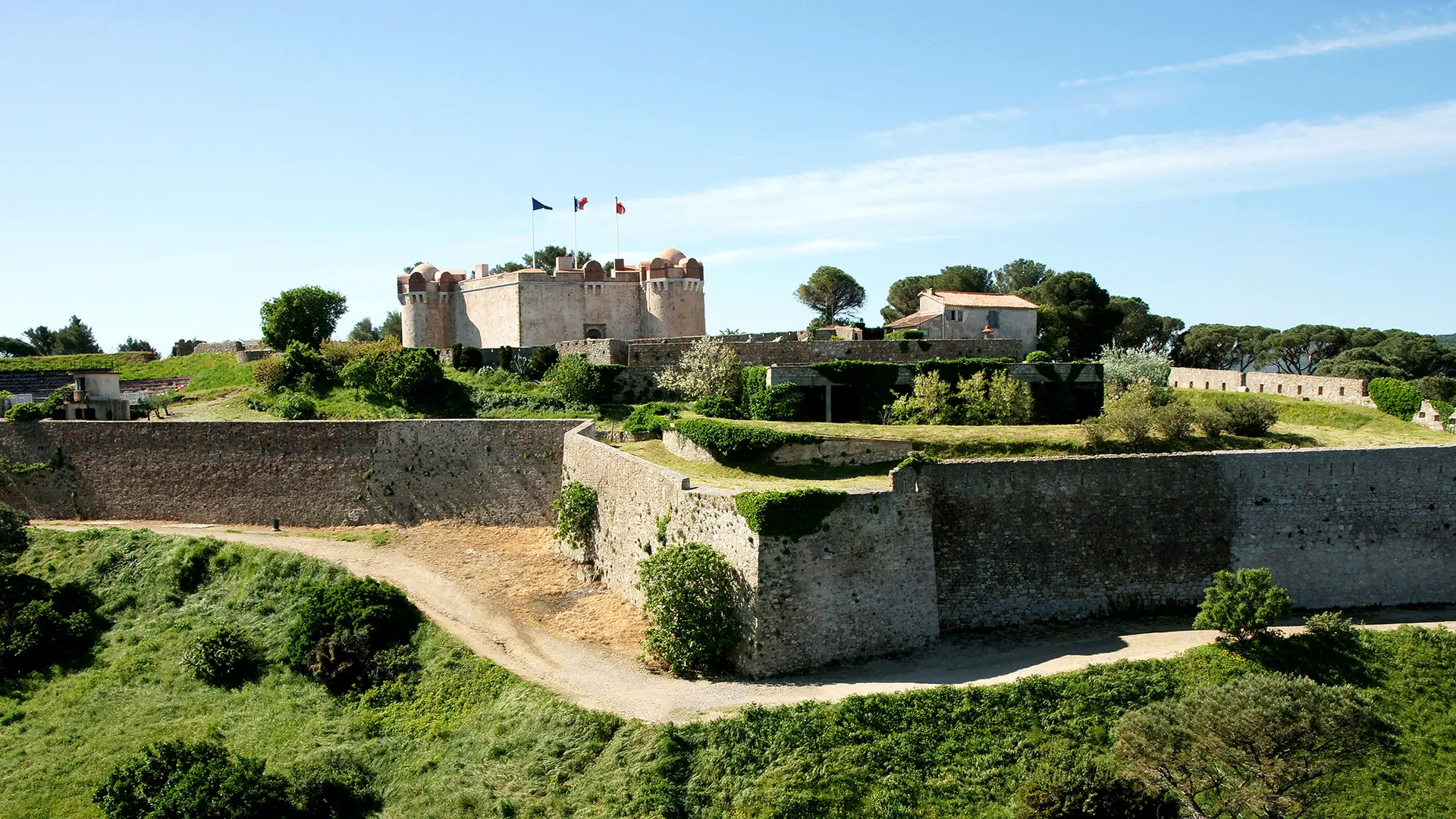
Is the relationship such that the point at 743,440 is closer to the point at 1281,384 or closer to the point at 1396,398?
the point at 1396,398

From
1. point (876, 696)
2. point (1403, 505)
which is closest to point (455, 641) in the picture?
point (876, 696)

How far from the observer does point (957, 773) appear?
52.3ft

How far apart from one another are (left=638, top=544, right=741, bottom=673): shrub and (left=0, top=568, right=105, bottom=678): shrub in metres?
16.6

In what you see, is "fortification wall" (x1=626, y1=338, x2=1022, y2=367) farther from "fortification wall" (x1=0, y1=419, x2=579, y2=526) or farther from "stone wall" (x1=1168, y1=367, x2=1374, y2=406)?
"stone wall" (x1=1168, y1=367, x2=1374, y2=406)

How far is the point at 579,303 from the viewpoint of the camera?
4369 cm

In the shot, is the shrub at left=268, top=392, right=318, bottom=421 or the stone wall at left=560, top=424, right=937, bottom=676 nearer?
the stone wall at left=560, top=424, right=937, bottom=676

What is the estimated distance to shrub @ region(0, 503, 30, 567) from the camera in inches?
1099

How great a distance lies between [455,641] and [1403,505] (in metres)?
20.8

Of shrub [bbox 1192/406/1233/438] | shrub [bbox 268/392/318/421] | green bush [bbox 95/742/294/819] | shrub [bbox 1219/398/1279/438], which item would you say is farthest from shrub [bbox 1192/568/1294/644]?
shrub [bbox 268/392/318/421]

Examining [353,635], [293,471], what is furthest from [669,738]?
[293,471]

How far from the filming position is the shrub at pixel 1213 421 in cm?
2695

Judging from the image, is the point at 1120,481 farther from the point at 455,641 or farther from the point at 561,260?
the point at 561,260

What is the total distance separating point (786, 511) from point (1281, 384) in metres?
29.4

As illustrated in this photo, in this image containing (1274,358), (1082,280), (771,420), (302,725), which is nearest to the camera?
(302,725)
